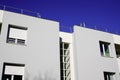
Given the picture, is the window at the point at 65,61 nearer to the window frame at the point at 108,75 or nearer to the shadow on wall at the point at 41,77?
the shadow on wall at the point at 41,77

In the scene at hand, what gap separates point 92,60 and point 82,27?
2918 millimetres

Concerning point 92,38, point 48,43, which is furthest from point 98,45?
point 48,43

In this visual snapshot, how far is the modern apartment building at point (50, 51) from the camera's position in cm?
1129

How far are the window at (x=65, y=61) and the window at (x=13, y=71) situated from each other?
3525 millimetres

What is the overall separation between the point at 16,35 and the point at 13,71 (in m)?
2.57

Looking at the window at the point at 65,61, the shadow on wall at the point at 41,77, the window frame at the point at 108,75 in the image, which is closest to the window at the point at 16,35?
the shadow on wall at the point at 41,77

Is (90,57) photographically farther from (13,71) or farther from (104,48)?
(13,71)

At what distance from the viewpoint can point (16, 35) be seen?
1228 centimetres

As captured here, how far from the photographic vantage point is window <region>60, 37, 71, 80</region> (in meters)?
13.7

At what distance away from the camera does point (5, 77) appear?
10.8 m

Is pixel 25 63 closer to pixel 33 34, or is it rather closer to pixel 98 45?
pixel 33 34

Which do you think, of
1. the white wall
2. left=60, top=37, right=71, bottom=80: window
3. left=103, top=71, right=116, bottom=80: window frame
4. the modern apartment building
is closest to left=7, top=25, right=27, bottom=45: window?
the modern apartment building

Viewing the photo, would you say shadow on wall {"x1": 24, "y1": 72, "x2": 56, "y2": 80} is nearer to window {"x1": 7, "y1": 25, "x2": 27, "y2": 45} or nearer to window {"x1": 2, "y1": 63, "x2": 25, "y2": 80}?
window {"x1": 2, "y1": 63, "x2": 25, "y2": 80}

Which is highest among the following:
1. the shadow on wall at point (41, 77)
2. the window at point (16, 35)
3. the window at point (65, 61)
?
the window at point (16, 35)
